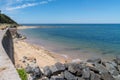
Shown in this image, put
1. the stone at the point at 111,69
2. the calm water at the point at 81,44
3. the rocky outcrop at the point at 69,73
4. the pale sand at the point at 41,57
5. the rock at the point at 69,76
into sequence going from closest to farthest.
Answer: the rock at the point at 69,76 < the rocky outcrop at the point at 69,73 < the stone at the point at 111,69 < the pale sand at the point at 41,57 < the calm water at the point at 81,44

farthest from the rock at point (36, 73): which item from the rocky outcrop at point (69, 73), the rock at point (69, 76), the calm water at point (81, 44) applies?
the calm water at point (81, 44)

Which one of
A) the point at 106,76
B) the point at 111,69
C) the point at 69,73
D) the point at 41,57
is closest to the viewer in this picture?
the point at 69,73

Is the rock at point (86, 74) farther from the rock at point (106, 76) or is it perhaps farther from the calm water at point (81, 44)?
the calm water at point (81, 44)

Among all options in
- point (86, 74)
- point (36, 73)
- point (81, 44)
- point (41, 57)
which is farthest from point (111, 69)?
point (81, 44)

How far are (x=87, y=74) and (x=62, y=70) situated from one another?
1.36 meters

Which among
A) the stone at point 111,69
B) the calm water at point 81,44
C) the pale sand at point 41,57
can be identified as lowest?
the calm water at point 81,44

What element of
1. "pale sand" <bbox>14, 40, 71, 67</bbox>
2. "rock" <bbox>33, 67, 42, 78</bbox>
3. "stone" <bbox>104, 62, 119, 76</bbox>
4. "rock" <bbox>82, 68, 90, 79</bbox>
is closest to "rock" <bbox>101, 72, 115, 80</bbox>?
"rock" <bbox>82, 68, 90, 79</bbox>

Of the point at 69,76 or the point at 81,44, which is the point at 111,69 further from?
the point at 81,44

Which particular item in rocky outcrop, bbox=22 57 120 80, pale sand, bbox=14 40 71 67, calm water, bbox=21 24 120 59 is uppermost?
rocky outcrop, bbox=22 57 120 80

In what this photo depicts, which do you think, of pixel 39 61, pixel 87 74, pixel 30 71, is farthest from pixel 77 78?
pixel 39 61

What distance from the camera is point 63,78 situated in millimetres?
9781

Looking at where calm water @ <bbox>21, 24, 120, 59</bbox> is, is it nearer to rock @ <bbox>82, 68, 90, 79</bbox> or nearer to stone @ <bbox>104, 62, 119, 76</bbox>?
stone @ <bbox>104, 62, 119, 76</bbox>

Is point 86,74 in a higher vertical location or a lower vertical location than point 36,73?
lower

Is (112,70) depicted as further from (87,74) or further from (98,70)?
(87,74)
